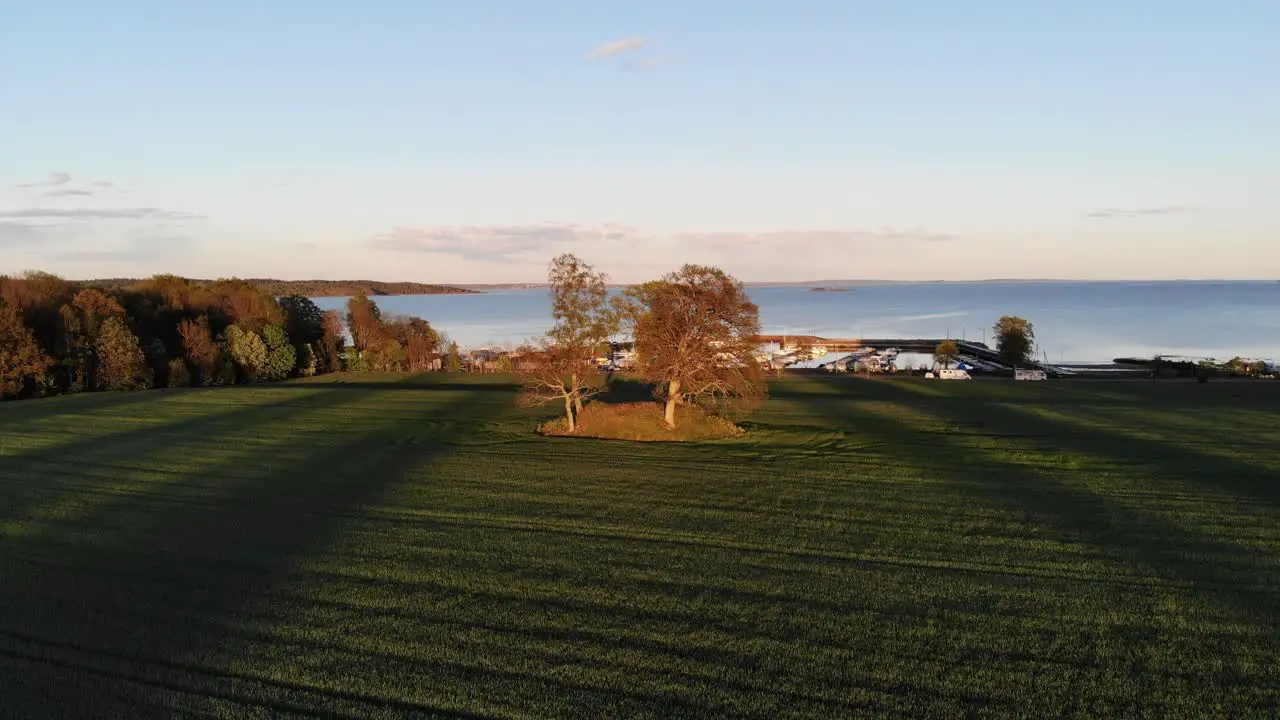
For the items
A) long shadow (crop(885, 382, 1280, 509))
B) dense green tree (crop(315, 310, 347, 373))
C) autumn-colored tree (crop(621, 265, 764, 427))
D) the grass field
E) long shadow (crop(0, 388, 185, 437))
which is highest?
autumn-colored tree (crop(621, 265, 764, 427))

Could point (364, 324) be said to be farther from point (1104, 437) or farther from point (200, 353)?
point (1104, 437)

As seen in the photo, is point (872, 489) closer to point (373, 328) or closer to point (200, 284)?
point (373, 328)

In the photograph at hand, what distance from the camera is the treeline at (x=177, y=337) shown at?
54.5 metres

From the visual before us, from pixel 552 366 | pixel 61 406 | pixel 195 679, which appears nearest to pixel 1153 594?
pixel 195 679

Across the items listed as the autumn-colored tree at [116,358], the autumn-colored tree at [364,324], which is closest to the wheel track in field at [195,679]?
the autumn-colored tree at [116,358]

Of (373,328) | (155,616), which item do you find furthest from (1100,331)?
(155,616)

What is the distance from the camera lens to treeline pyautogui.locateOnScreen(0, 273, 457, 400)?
179 feet

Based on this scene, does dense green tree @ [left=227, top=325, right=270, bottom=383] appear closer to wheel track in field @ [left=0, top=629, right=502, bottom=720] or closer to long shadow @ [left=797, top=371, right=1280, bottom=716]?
wheel track in field @ [left=0, top=629, right=502, bottom=720]

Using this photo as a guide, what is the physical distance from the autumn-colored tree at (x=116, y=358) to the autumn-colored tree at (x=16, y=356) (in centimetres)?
352

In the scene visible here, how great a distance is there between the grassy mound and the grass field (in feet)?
4.63

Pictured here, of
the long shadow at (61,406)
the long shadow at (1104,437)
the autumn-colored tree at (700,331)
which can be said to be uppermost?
the autumn-colored tree at (700,331)

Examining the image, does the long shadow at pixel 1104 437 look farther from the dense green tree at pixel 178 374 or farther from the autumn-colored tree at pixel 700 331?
the dense green tree at pixel 178 374

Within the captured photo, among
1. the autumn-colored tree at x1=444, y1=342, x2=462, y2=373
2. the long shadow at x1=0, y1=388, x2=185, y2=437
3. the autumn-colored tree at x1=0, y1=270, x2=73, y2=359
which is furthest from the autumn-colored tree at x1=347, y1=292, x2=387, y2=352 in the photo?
the long shadow at x1=0, y1=388, x2=185, y2=437

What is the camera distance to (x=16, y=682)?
9.79 m
